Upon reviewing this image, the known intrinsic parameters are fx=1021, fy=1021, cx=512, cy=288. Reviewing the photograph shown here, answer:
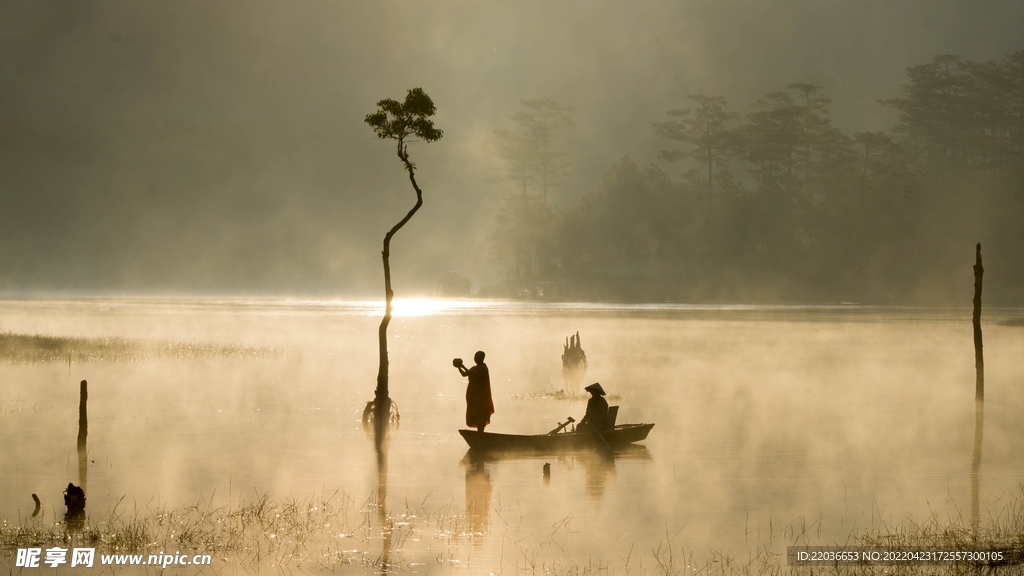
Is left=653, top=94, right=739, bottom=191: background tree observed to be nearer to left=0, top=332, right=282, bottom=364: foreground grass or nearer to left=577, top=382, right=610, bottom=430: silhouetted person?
left=0, top=332, right=282, bottom=364: foreground grass

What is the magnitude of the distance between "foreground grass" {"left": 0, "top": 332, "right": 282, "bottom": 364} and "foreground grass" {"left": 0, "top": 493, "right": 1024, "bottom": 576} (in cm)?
3440

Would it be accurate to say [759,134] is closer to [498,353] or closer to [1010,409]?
[498,353]

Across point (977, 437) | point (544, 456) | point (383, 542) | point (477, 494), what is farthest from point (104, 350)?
point (977, 437)

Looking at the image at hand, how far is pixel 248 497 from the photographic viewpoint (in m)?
19.3

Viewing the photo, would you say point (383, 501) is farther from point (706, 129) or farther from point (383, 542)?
point (706, 129)

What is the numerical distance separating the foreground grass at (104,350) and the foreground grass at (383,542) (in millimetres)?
34397

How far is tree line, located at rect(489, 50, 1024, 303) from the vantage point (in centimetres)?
11769

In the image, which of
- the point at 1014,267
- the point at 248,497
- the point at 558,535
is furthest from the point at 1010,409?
Result: the point at 1014,267

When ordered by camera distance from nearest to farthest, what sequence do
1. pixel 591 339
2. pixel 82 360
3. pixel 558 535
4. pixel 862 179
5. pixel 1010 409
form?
pixel 558 535
pixel 1010 409
pixel 82 360
pixel 591 339
pixel 862 179

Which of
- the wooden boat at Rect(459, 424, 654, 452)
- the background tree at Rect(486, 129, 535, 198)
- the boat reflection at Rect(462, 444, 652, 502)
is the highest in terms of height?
the background tree at Rect(486, 129, 535, 198)

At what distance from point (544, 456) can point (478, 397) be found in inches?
82.2

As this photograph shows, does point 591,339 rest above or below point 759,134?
below

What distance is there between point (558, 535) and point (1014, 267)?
10996 cm

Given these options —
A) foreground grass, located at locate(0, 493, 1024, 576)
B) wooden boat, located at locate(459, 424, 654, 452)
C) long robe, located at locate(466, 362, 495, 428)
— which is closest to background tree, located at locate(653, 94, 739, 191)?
wooden boat, located at locate(459, 424, 654, 452)
